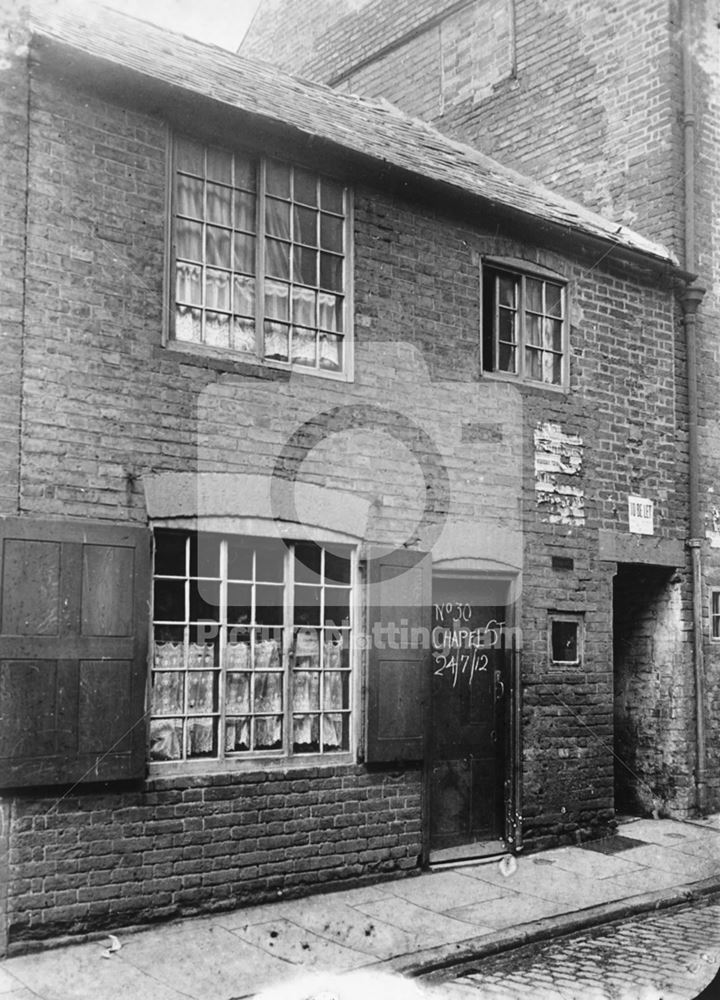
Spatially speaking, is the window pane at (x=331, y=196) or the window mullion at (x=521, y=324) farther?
the window mullion at (x=521, y=324)

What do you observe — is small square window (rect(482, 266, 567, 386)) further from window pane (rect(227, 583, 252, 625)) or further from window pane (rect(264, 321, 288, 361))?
window pane (rect(227, 583, 252, 625))

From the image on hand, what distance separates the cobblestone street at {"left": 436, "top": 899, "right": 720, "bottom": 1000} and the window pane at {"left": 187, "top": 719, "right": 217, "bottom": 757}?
7.44ft

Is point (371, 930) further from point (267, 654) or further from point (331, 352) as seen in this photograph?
point (331, 352)

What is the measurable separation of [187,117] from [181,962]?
5.74m

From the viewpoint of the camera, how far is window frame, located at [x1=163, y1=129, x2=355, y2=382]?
285 inches

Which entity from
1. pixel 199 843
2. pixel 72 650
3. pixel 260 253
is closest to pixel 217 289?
pixel 260 253

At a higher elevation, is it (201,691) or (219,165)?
(219,165)

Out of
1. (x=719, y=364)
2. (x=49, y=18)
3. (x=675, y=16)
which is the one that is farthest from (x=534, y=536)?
(x=675, y=16)

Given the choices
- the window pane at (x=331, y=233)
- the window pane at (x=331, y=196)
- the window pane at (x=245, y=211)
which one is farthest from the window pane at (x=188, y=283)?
the window pane at (x=331, y=196)

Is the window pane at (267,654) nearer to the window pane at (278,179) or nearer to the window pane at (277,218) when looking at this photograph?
the window pane at (277,218)

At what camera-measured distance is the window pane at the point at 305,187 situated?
7.98 m

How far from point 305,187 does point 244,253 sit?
82cm

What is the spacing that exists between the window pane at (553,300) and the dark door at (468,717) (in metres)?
2.77

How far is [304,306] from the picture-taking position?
7.98 meters
